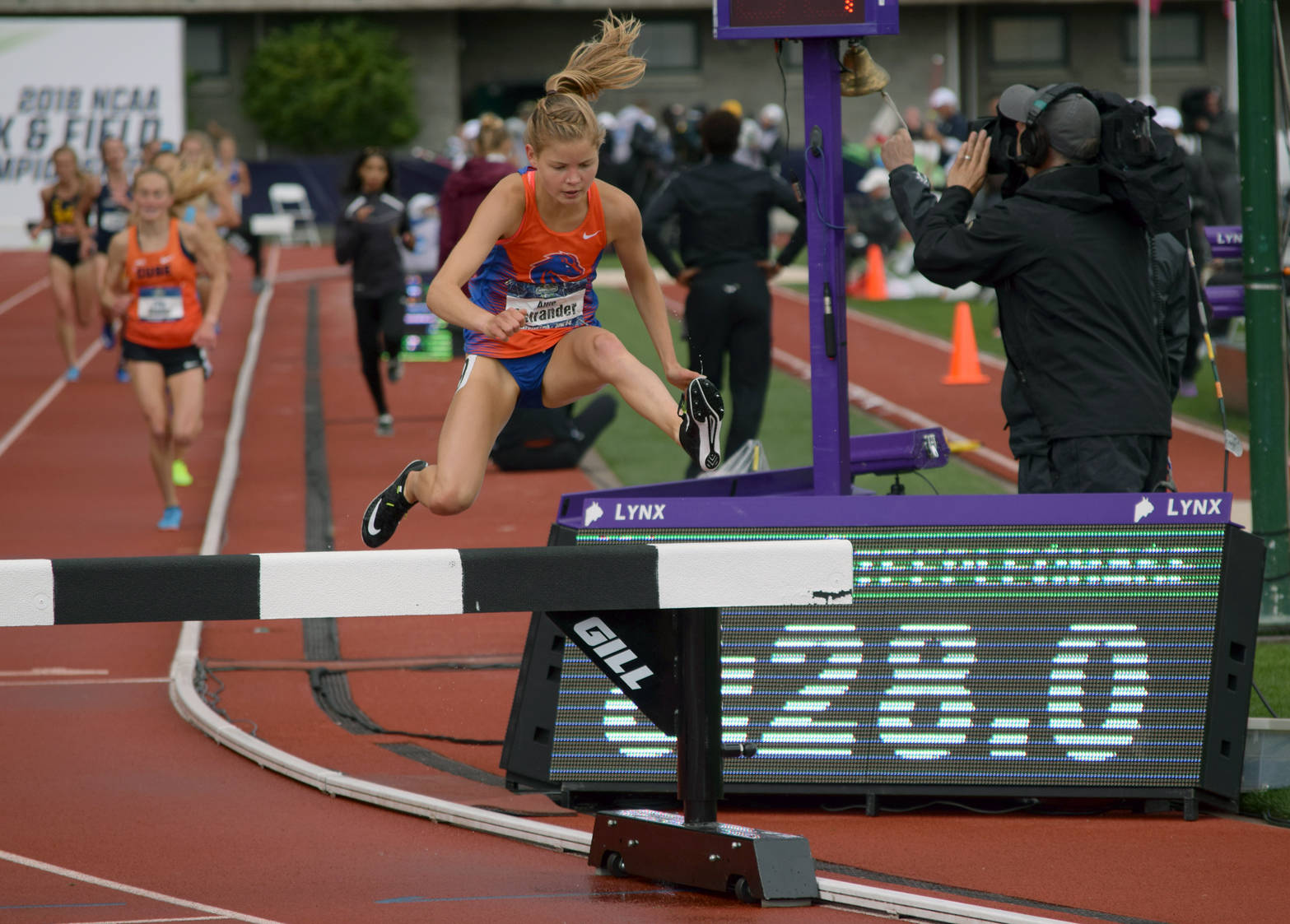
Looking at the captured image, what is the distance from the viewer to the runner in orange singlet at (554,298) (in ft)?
17.1

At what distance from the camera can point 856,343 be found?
2053 centimetres

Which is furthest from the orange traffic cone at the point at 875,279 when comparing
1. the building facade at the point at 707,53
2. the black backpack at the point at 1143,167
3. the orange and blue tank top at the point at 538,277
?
the building facade at the point at 707,53

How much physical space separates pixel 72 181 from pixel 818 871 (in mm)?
15625

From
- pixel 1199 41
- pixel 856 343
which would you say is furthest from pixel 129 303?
pixel 1199 41

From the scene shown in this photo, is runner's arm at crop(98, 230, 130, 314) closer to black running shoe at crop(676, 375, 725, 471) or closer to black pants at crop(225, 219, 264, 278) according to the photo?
black running shoe at crop(676, 375, 725, 471)

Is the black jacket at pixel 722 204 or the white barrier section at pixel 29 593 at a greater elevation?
the black jacket at pixel 722 204

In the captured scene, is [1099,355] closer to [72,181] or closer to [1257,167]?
[1257,167]

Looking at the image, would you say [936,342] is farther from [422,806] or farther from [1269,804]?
[422,806]

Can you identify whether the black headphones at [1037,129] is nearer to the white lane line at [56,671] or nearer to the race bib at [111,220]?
the white lane line at [56,671]

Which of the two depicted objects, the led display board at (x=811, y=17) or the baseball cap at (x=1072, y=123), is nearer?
the baseball cap at (x=1072, y=123)

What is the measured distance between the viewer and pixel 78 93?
3572 centimetres

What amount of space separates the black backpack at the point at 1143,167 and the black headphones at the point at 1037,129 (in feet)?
→ 0.08

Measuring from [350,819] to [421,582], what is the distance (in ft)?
6.19

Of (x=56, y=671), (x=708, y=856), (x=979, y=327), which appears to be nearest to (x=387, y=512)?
(x=708, y=856)
